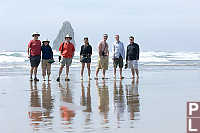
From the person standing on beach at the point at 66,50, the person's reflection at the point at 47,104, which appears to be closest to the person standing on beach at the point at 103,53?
the person standing on beach at the point at 66,50

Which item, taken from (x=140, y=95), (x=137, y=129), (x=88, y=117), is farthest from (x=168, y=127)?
(x=140, y=95)

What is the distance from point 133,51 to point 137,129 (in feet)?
36.6

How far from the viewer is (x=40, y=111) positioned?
8375 mm

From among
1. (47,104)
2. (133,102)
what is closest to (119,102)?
(133,102)

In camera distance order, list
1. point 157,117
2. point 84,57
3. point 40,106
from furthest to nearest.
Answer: point 84,57
point 40,106
point 157,117

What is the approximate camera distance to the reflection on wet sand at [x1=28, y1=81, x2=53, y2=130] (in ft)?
22.7

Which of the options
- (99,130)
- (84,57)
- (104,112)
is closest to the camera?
(99,130)

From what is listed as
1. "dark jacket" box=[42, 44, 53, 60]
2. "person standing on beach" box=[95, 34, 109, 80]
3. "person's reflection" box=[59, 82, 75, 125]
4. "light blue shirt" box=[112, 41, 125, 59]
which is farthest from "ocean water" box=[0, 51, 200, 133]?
"light blue shirt" box=[112, 41, 125, 59]

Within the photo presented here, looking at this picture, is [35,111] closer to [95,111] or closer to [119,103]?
[95,111]

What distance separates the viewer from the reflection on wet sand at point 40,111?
6.93m

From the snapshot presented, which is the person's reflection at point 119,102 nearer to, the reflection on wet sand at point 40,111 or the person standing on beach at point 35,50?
the reflection on wet sand at point 40,111

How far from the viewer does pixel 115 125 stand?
6.63 meters

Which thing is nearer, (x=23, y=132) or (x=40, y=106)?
(x=23, y=132)

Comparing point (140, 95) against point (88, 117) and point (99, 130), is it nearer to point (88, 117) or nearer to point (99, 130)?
point (88, 117)
